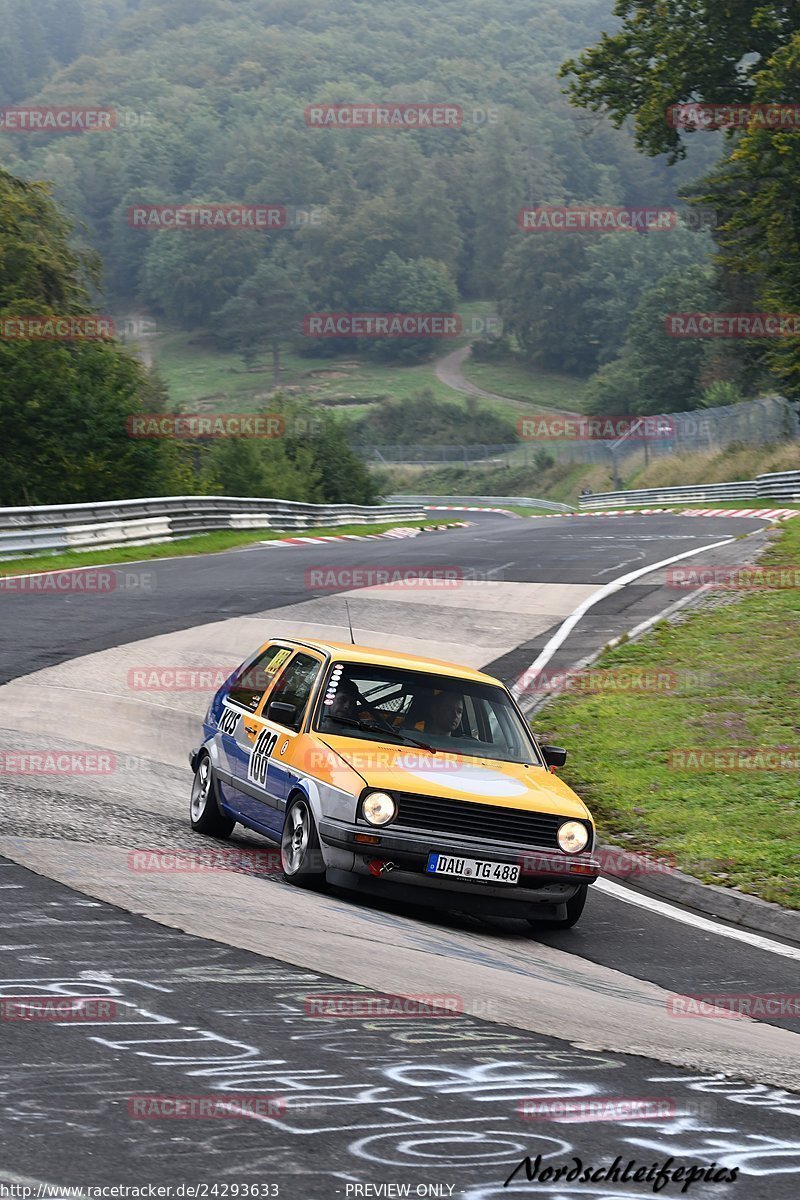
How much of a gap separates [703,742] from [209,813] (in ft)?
18.2

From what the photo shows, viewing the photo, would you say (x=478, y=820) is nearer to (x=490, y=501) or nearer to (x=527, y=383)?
(x=490, y=501)

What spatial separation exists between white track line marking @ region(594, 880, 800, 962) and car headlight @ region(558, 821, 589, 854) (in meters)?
1.00

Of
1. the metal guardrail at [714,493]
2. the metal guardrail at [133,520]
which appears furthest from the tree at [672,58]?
the metal guardrail at [714,493]

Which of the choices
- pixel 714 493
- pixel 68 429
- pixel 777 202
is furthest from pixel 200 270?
pixel 777 202

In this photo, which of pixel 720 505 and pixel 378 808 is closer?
pixel 378 808

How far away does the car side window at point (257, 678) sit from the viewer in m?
10.4

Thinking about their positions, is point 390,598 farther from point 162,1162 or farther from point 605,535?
point 162,1162

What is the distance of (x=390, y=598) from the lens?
23.6 m

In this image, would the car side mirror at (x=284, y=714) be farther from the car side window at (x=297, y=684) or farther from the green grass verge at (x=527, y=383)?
Answer: the green grass verge at (x=527, y=383)

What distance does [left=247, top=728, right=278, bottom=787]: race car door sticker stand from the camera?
959 centimetres

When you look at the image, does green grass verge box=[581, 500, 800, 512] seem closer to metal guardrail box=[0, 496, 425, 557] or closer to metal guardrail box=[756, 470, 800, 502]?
metal guardrail box=[756, 470, 800, 502]

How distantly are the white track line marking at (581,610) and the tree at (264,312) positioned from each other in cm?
14571

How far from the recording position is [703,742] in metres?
13.7

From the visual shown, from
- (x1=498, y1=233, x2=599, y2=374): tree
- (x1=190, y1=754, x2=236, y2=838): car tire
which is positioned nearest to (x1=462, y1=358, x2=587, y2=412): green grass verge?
(x1=498, y1=233, x2=599, y2=374): tree
